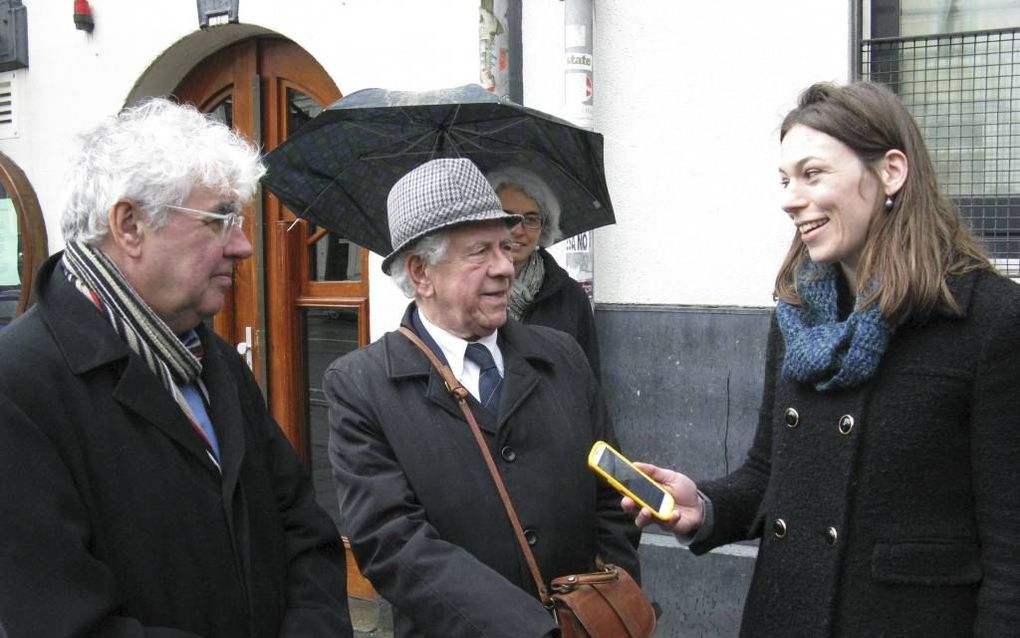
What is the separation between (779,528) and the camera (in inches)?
84.7

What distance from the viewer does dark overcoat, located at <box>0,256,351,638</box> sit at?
1.68 meters

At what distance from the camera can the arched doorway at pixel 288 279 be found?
561cm

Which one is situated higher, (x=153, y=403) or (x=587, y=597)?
(x=153, y=403)

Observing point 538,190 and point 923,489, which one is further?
point 538,190

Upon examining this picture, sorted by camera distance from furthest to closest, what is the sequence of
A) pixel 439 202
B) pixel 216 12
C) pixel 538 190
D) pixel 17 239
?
pixel 17 239 → pixel 216 12 → pixel 538 190 → pixel 439 202

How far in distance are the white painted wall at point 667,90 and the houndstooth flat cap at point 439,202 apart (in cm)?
211

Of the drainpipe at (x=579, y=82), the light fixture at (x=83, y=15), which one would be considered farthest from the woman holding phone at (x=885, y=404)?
the light fixture at (x=83, y=15)

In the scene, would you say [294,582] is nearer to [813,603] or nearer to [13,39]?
[813,603]

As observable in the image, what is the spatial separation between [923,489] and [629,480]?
582 mm

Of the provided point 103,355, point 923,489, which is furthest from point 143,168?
point 923,489

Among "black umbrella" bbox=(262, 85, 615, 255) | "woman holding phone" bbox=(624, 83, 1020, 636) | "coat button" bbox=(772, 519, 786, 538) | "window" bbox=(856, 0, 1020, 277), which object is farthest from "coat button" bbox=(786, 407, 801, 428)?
"window" bbox=(856, 0, 1020, 277)

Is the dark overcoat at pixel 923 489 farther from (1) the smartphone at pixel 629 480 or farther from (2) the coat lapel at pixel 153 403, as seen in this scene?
(2) the coat lapel at pixel 153 403

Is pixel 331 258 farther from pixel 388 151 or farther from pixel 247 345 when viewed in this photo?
pixel 388 151

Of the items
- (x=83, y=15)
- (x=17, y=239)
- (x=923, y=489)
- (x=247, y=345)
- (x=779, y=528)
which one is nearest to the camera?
(x=923, y=489)
